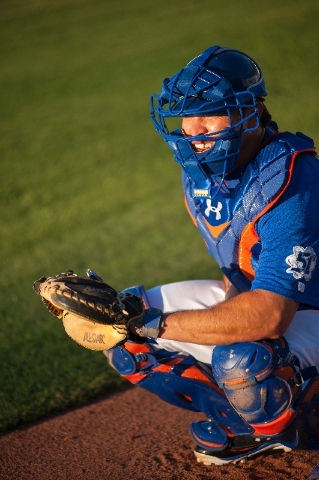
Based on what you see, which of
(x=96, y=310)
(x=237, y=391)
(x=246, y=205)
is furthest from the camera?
(x=246, y=205)

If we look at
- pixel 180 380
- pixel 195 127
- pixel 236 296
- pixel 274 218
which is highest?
pixel 195 127

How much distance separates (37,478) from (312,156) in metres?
2.02

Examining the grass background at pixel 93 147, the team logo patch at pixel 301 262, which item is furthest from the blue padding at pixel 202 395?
the grass background at pixel 93 147

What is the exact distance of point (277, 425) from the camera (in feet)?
9.75

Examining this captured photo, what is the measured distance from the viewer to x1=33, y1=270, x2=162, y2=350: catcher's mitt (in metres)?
2.79

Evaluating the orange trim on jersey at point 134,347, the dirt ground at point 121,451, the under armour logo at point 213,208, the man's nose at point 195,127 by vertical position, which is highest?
the man's nose at point 195,127

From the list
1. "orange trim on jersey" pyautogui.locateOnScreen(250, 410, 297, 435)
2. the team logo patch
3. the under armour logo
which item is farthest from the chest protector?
"orange trim on jersey" pyautogui.locateOnScreen(250, 410, 297, 435)

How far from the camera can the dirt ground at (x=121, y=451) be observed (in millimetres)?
3287

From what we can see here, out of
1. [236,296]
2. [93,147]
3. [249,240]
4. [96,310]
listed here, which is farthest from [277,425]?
[93,147]

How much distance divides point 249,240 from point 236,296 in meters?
0.39

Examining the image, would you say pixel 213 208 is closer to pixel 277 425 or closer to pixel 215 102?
pixel 215 102

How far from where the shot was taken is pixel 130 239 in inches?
287

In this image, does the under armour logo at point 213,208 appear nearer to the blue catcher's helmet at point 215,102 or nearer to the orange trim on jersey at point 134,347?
the blue catcher's helmet at point 215,102

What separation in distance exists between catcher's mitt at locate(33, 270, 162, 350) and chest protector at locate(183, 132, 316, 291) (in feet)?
1.90
